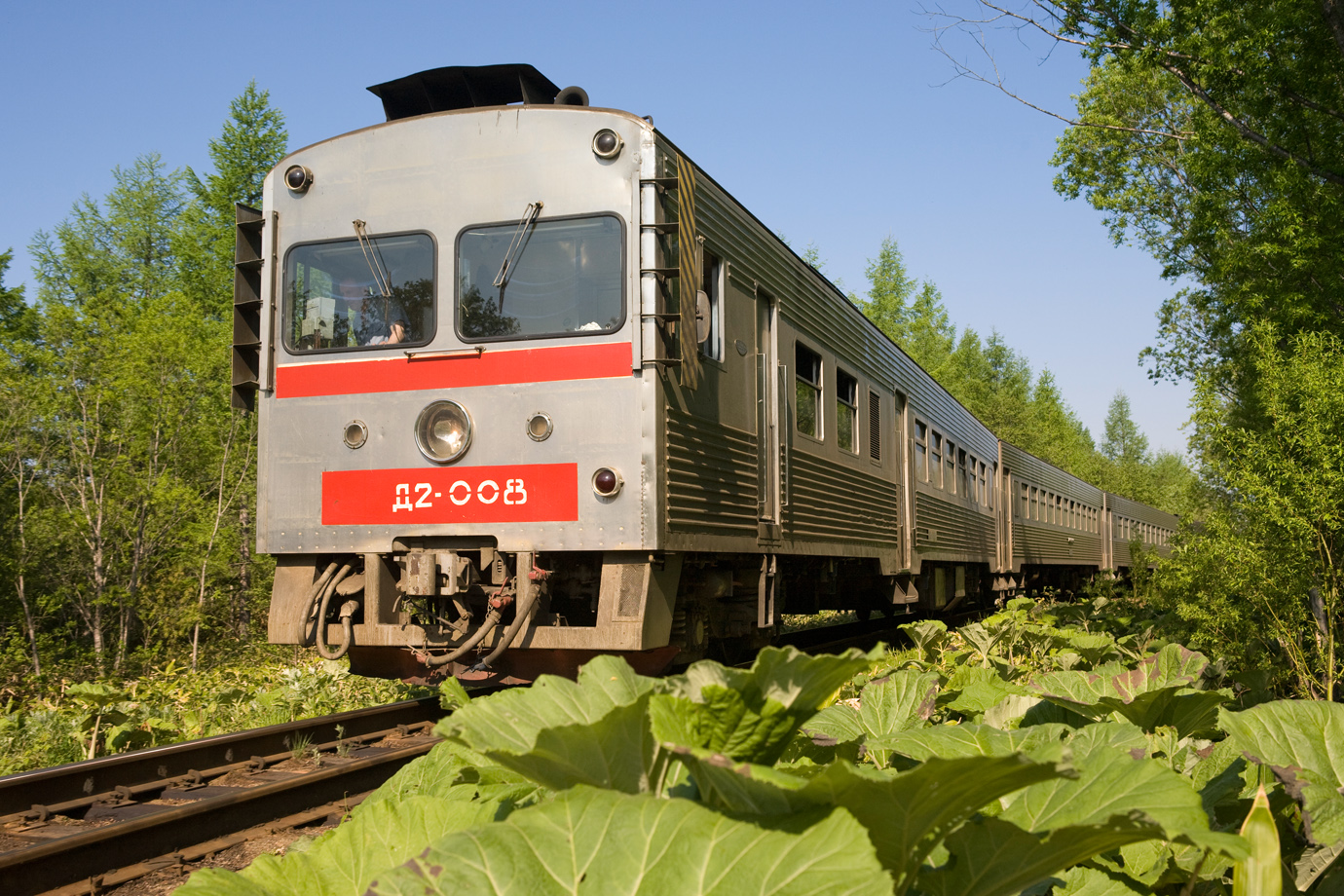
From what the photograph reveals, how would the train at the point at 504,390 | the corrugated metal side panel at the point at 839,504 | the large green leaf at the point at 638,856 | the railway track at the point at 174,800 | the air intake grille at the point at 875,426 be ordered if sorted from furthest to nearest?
the air intake grille at the point at 875,426, the corrugated metal side panel at the point at 839,504, the train at the point at 504,390, the railway track at the point at 174,800, the large green leaf at the point at 638,856

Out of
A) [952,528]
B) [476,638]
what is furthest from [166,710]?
[952,528]

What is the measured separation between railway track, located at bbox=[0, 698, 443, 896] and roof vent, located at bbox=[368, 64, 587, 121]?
155 inches

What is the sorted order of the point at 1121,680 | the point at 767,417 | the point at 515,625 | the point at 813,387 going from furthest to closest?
the point at 813,387 < the point at 767,417 < the point at 515,625 < the point at 1121,680

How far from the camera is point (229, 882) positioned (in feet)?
3.60

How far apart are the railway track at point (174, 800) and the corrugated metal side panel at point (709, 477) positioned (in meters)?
1.98

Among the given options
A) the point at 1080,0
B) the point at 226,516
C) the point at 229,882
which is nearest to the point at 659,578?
the point at 229,882

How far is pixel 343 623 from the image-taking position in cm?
628

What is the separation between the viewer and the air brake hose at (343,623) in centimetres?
618

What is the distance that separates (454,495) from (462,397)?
0.56 meters

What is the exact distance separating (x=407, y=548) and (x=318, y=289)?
5.87 feet

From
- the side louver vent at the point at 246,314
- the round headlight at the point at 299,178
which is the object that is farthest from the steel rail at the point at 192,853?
the round headlight at the point at 299,178

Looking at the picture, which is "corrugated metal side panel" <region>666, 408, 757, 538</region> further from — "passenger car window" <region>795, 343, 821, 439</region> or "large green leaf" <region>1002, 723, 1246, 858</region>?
"large green leaf" <region>1002, 723, 1246, 858</region>

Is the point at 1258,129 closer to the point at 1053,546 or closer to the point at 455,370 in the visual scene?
the point at 455,370

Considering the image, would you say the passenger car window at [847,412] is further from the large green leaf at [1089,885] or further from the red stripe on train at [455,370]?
the large green leaf at [1089,885]
